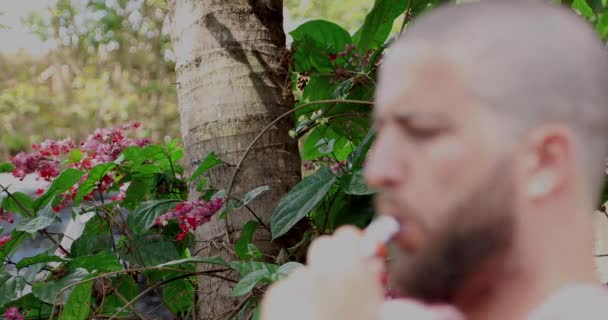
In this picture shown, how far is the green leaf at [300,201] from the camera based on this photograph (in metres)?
1.20

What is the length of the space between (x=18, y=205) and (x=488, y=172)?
1.49m

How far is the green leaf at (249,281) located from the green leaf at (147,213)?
46cm

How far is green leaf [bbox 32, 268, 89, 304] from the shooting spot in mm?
1347

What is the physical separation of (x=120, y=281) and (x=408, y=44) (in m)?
1.23

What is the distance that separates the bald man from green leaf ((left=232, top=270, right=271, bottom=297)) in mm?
528

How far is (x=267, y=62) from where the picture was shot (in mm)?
1490

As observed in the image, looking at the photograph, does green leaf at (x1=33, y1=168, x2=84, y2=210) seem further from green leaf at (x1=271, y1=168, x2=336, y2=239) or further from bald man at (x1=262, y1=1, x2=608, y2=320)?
bald man at (x1=262, y1=1, x2=608, y2=320)

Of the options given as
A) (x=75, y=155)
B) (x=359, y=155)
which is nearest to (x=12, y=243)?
(x=75, y=155)

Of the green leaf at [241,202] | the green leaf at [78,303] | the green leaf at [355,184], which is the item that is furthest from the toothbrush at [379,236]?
the green leaf at [78,303]

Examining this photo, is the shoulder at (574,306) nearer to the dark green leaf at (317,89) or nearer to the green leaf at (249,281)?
the green leaf at (249,281)

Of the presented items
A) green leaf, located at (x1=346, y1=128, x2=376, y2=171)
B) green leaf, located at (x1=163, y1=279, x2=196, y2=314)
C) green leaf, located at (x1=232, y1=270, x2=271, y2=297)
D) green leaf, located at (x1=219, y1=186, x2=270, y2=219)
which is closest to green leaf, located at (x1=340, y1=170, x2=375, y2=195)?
green leaf, located at (x1=346, y1=128, x2=376, y2=171)

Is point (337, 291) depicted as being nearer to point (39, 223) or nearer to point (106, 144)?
point (39, 223)

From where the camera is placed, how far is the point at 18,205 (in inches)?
67.5

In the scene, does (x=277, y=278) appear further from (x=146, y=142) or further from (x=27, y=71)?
(x=27, y=71)
